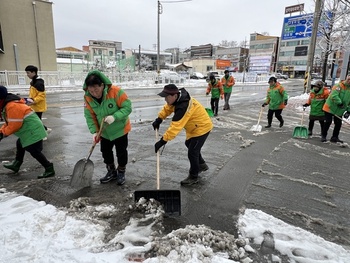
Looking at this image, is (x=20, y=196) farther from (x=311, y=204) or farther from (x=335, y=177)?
(x=335, y=177)

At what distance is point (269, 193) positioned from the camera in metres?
3.71

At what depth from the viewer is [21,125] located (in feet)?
11.8

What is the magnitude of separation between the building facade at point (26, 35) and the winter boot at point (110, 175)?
73.2 ft

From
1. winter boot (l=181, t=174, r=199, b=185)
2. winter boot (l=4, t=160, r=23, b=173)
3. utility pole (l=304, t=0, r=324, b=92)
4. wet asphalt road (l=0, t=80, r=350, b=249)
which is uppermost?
utility pole (l=304, t=0, r=324, b=92)

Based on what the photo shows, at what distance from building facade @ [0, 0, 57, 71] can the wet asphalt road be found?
19.0 m

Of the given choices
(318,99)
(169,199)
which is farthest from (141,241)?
(318,99)

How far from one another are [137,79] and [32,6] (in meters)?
11.8

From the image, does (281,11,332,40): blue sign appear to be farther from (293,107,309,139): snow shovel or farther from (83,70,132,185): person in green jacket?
(83,70,132,185): person in green jacket

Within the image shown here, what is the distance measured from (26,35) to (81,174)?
2372cm

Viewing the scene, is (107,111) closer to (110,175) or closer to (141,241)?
(110,175)

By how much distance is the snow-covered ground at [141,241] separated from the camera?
2.32 metres

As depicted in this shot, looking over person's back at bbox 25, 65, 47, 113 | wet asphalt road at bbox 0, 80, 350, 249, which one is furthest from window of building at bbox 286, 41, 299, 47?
person's back at bbox 25, 65, 47, 113

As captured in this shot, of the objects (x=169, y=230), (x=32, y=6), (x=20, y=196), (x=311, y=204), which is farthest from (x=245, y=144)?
(x=32, y=6)

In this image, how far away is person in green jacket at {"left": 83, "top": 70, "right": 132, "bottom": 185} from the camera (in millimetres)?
3264
